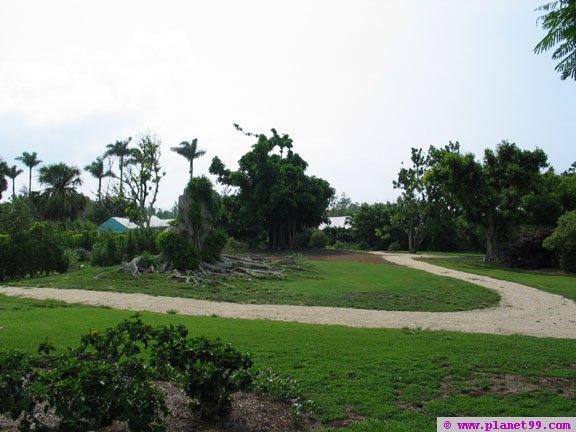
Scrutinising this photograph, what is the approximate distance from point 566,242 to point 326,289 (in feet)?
48.6

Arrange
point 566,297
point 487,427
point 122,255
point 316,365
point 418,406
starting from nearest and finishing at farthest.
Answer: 1. point 487,427
2. point 418,406
3. point 316,365
4. point 566,297
5. point 122,255

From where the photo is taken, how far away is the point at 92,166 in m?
64.4

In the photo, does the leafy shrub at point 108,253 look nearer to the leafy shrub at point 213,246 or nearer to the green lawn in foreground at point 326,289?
the green lawn in foreground at point 326,289

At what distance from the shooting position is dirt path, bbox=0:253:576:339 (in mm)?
9680

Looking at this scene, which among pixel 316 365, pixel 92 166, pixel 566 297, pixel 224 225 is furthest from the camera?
pixel 92 166

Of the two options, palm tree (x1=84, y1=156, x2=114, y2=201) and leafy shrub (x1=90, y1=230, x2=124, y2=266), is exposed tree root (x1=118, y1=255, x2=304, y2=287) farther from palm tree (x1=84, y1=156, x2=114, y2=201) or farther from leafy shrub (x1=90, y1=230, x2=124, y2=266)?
palm tree (x1=84, y1=156, x2=114, y2=201)

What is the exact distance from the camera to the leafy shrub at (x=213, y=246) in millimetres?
20203

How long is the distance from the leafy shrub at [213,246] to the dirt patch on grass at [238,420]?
15469 millimetres

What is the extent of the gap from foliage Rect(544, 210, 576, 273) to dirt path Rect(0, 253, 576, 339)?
411 inches

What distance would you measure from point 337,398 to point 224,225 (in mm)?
37455

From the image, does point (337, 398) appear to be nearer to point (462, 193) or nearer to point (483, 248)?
point (462, 193)

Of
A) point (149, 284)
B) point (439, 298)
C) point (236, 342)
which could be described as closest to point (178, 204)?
point (149, 284)

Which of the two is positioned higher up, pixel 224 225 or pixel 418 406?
pixel 224 225

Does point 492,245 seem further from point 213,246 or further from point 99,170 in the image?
point 99,170
